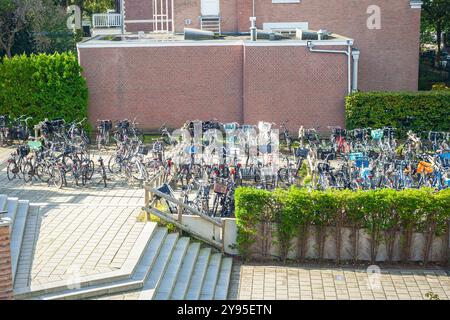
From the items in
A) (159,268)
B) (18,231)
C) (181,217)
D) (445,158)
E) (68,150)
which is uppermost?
(68,150)

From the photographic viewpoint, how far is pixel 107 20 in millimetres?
41812

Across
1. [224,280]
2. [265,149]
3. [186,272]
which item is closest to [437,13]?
[265,149]

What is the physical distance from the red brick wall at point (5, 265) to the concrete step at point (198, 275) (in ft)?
11.8

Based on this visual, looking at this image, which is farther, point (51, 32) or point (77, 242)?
point (51, 32)

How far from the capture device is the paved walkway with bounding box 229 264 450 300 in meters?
16.9

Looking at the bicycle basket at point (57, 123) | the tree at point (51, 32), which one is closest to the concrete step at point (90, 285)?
the bicycle basket at point (57, 123)

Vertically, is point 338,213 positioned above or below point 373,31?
below

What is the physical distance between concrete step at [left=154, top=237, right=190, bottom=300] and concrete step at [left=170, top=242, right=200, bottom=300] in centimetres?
9

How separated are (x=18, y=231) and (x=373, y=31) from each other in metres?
21.4

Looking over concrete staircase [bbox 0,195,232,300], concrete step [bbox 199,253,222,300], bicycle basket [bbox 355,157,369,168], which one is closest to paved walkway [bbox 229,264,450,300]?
concrete step [bbox 199,253,222,300]

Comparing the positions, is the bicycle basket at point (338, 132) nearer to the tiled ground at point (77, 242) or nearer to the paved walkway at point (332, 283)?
the tiled ground at point (77, 242)

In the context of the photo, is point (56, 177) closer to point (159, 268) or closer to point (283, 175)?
point (283, 175)
